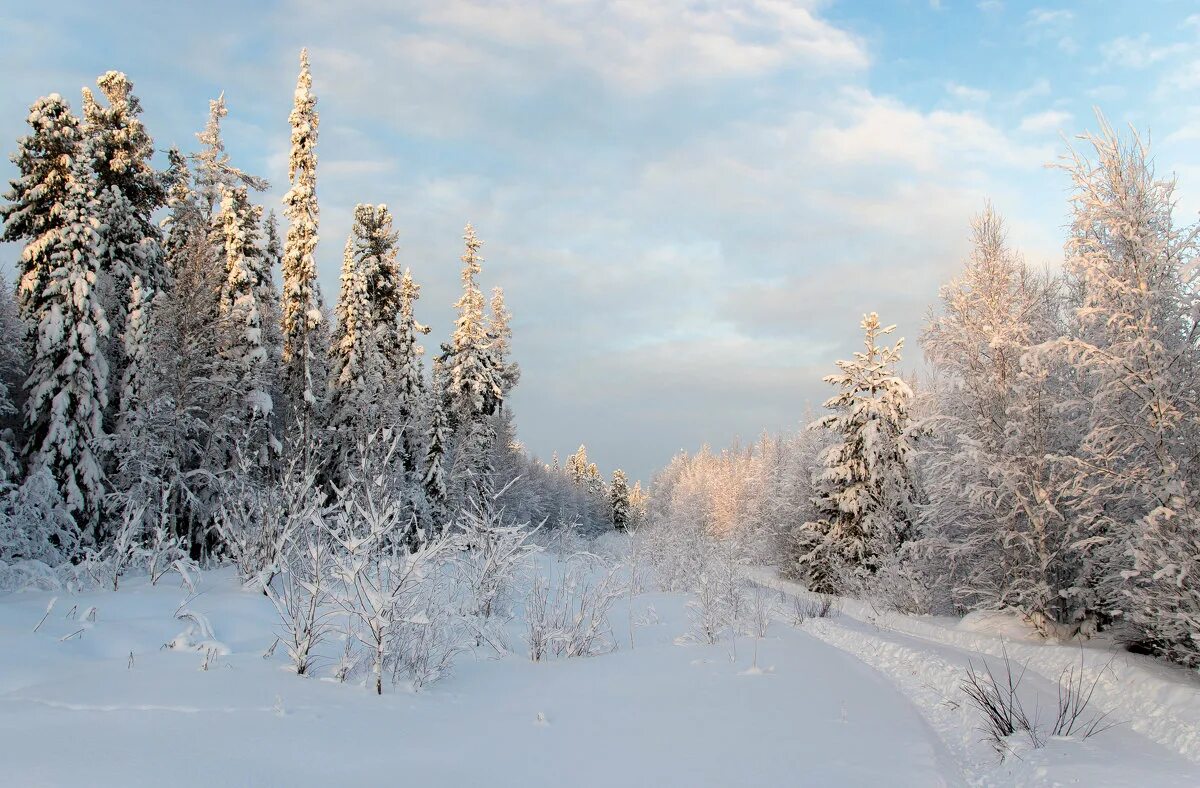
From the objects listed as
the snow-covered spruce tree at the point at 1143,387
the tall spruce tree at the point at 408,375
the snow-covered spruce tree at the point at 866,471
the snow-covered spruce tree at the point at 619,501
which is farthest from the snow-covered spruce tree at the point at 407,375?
the snow-covered spruce tree at the point at 619,501

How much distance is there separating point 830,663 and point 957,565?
7840mm

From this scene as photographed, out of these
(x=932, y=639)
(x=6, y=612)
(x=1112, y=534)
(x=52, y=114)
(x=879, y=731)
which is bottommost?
(x=932, y=639)

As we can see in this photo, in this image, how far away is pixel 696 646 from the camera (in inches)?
477

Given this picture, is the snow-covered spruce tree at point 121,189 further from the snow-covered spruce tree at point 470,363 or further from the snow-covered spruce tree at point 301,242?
the snow-covered spruce tree at point 470,363

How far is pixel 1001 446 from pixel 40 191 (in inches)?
1027

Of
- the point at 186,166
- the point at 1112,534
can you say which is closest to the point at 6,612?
the point at 1112,534

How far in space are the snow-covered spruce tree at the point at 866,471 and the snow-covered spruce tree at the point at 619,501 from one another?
282 ft

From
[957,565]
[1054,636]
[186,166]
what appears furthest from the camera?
[186,166]

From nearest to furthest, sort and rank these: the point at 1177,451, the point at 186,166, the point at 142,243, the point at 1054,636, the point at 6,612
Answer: the point at 6,612, the point at 1177,451, the point at 1054,636, the point at 142,243, the point at 186,166

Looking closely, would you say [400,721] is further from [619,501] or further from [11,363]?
[619,501]

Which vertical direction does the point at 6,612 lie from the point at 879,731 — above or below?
above

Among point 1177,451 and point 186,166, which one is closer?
point 1177,451

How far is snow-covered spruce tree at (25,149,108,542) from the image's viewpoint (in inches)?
695

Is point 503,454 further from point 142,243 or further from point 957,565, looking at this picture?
point 957,565
